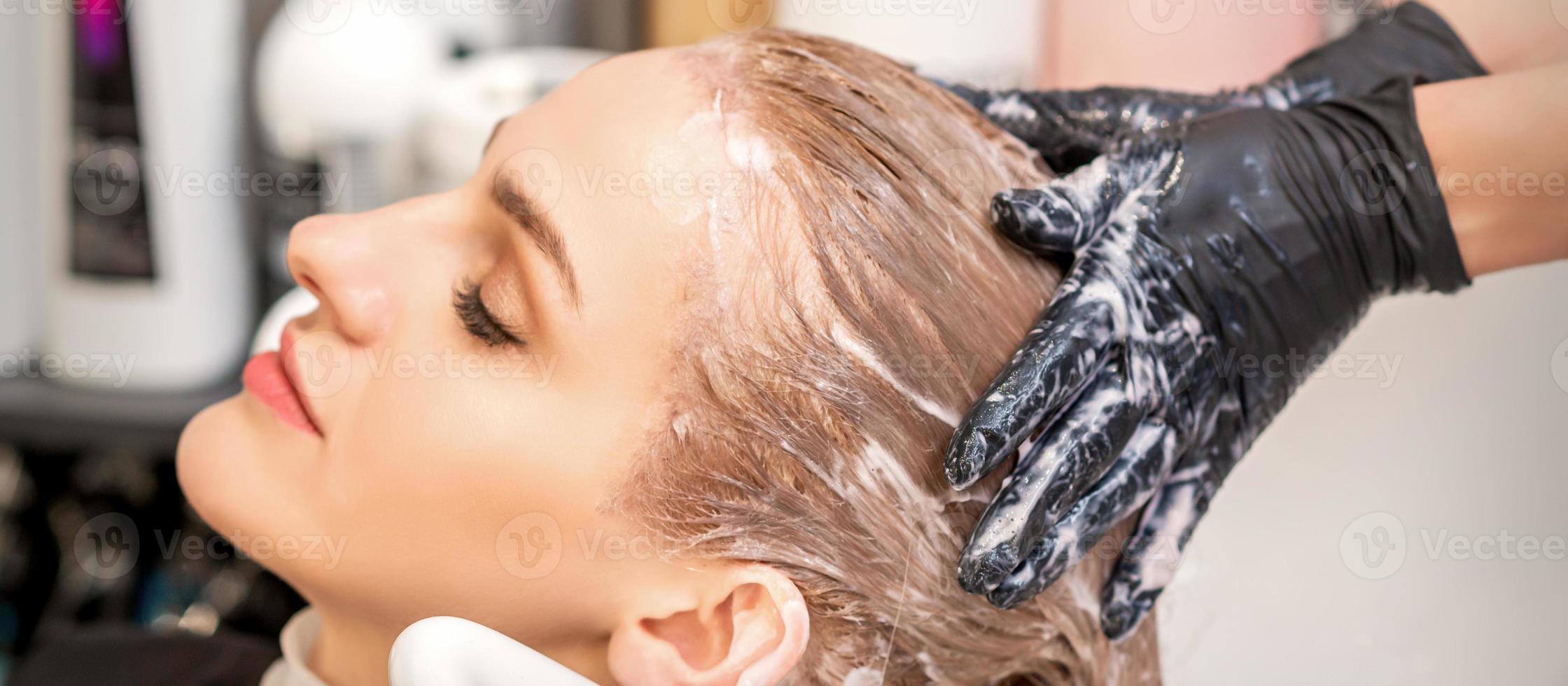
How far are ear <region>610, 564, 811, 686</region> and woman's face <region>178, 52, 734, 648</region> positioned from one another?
31 mm

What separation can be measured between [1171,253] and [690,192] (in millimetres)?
336

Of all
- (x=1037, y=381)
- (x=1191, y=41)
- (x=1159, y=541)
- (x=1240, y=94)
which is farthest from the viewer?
(x=1191, y=41)

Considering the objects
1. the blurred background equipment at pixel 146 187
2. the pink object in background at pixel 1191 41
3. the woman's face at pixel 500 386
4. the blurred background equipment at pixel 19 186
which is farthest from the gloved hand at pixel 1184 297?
the blurred background equipment at pixel 19 186

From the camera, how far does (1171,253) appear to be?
747 mm

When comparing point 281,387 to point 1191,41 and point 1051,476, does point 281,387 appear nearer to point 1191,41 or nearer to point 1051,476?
point 1051,476

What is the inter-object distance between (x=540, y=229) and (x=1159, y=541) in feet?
1.61

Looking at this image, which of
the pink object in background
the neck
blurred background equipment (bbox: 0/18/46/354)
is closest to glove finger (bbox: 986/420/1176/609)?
the neck

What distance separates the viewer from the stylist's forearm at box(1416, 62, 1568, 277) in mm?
743

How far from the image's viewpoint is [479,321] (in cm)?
72

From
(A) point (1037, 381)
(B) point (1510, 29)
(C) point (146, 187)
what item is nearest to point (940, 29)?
(B) point (1510, 29)

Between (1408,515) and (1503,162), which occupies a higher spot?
(1503,162)

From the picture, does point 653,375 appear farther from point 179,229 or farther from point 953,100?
point 179,229

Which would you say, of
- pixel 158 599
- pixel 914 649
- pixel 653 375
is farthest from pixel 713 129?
pixel 158 599

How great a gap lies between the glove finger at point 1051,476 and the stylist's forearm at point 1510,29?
1.81 feet
